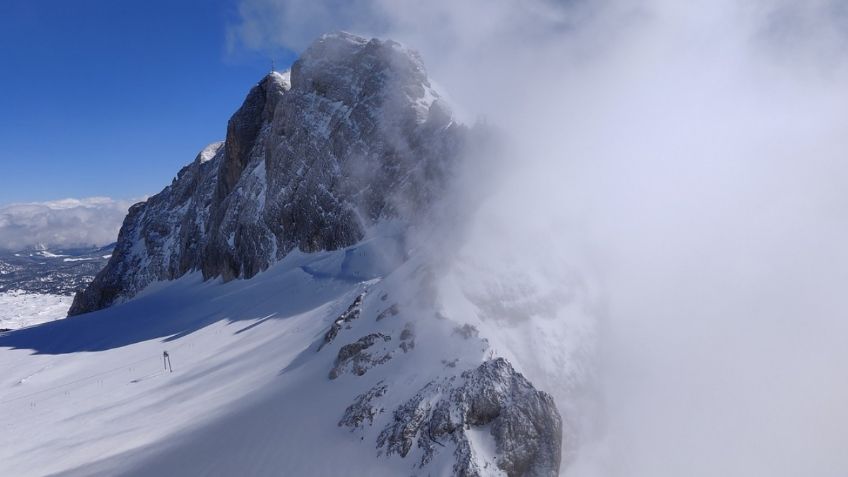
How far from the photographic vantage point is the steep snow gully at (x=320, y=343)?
1444cm

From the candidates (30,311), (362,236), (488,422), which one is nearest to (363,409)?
(488,422)

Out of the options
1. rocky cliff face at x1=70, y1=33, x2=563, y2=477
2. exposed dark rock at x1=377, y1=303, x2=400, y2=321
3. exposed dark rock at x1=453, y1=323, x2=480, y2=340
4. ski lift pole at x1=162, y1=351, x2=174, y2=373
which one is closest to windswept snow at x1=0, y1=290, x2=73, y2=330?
rocky cliff face at x1=70, y1=33, x2=563, y2=477

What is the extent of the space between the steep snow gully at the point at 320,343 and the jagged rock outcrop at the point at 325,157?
237 millimetres

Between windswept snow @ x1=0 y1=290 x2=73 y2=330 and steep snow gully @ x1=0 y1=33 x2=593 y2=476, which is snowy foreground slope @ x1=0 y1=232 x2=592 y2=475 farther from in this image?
windswept snow @ x1=0 y1=290 x2=73 y2=330

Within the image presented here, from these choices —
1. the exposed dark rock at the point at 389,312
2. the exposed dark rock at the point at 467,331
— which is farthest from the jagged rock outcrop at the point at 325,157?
the exposed dark rock at the point at 467,331

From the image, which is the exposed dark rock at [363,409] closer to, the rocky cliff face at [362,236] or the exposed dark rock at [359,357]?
the rocky cliff face at [362,236]

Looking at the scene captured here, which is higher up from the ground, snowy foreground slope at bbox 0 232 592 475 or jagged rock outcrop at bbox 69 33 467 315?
jagged rock outcrop at bbox 69 33 467 315

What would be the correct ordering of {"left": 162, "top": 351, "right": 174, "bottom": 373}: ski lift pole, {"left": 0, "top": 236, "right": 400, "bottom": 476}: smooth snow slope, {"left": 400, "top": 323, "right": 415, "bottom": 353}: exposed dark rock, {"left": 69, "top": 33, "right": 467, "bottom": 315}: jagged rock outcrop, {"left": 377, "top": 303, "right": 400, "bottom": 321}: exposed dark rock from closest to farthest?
{"left": 0, "top": 236, "right": 400, "bottom": 476}: smooth snow slope < {"left": 400, "top": 323, "right": 415, "bottom": 353}: exposed dark rock < {"left": 377, "top": 303, "right": 400, "bottom": 321}: exposed dark rock < {"left": 162, "top": 351, "right": 174, "bottom": 373}: ski lift pole < {"left": 69, "top": 33, "right": 467, "bottom": 315}: jagged rock outcrop

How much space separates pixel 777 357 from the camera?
25.2m

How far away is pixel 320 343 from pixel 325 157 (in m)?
34.2

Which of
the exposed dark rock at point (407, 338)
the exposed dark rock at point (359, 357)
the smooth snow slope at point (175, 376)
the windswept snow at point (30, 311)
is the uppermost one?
the exposed dark rock at point (407, 338)

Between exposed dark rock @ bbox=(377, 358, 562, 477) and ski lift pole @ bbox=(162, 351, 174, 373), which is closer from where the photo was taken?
exposed dark rock @ bbox=(377, 358, 562, 477)

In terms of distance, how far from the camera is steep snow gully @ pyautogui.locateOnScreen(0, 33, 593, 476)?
14438mm

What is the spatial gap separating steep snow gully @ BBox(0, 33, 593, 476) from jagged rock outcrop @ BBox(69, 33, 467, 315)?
237 mm
